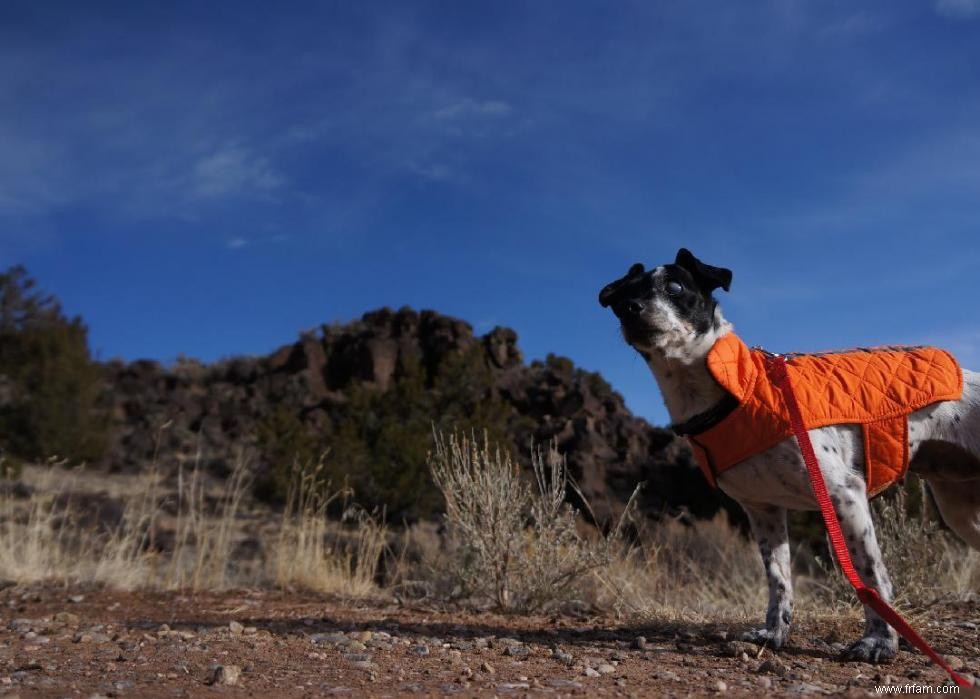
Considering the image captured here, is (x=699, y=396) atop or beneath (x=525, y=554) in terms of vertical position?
A: atop

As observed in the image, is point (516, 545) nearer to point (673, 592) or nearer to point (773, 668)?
point (673, 592)

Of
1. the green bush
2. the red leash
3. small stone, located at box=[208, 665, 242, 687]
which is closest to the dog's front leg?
the red leash

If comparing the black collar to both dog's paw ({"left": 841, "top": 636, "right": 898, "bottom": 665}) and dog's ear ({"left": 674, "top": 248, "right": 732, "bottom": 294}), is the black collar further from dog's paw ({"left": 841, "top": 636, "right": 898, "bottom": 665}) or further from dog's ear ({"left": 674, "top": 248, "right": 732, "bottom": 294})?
dog's paw ({"left": 841, "top": 636, "right": 898, "bottom": 665})

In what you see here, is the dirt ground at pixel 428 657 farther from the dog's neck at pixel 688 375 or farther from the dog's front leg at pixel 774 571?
the dog's neck at pixel 688 375

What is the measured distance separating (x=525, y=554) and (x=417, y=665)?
2759 millimetres

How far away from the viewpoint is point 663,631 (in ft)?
17.7

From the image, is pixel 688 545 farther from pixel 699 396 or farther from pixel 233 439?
pixel 233 439

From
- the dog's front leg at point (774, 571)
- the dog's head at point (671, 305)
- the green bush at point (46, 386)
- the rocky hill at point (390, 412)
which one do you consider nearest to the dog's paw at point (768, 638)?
the dog's front leg at point (774, 571)

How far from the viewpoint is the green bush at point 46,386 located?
2861cm

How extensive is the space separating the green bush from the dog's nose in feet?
87.5

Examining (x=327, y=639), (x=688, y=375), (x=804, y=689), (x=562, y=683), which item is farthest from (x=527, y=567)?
(x=804, y=689)

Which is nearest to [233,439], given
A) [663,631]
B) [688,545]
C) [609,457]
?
[609,457]

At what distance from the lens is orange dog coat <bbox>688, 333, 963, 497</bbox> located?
4418 mm

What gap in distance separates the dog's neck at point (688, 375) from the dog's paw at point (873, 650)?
1348 millimetres
